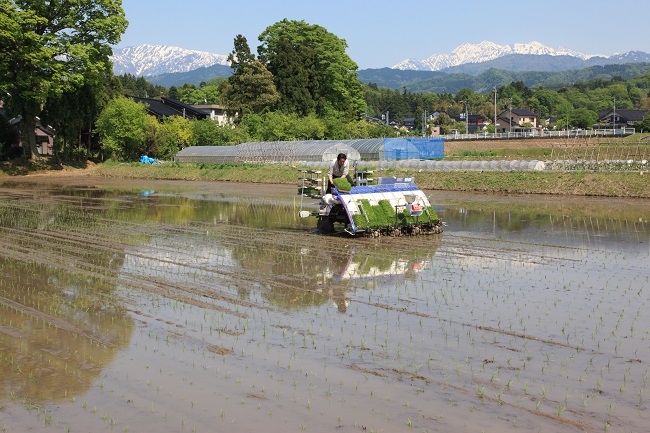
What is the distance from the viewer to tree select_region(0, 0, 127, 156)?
4469cm

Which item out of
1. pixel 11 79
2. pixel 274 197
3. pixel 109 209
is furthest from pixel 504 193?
pixel 11 79

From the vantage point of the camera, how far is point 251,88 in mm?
68062

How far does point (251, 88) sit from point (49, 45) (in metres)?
23.8

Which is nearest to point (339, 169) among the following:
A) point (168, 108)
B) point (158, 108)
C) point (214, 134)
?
point (214, 134)

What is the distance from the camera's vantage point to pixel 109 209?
25.0 meters

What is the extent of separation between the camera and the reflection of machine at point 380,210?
54.0 feet

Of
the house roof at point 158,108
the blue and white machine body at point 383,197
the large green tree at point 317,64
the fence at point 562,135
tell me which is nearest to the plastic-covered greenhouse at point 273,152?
the large green tree at point 317,64

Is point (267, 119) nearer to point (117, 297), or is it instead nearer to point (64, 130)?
point (64, 130)

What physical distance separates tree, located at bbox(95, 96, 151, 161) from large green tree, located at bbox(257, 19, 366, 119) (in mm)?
16479

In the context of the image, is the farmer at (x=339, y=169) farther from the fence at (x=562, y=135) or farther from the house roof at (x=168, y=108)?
the house roof at (x=168, y=108)

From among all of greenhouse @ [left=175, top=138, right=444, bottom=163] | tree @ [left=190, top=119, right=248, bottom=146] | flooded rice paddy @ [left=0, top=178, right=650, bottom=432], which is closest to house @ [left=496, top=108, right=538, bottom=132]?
tree @ [left=190, top=119, right=248, bottom=146]

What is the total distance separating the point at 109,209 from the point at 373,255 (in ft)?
44.3

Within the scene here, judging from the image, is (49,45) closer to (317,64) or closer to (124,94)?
(124,94)

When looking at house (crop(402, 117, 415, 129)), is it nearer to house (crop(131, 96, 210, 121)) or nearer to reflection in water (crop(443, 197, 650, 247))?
house (crop(131, 96, 210, 121))
